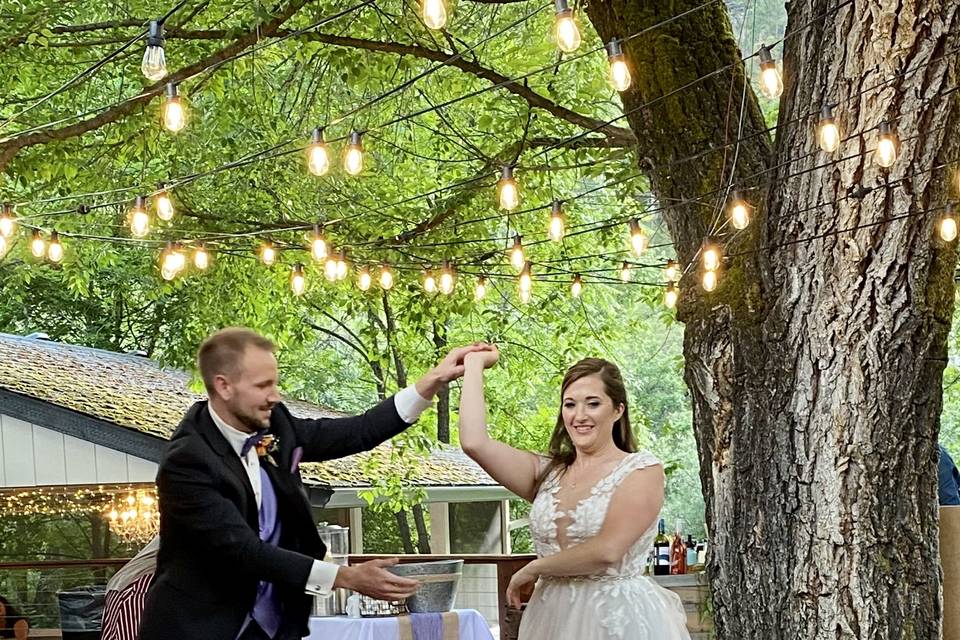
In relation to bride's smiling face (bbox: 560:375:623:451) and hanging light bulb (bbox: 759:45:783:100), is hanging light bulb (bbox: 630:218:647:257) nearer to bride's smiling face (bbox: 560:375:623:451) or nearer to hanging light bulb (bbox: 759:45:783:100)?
hanging light bulb (bbox: 759:45:783:100)

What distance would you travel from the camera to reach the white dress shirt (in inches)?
139

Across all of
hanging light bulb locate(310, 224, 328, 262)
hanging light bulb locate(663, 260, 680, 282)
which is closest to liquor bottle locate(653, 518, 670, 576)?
hanging light bulb locate(663, 260, 680, 282)

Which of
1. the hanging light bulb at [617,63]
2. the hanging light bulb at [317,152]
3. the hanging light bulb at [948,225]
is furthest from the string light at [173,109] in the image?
the hanging light bulb at [948,225]

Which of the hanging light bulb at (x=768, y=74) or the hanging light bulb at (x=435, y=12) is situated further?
the hanging light bulb at (x=768, y=74)

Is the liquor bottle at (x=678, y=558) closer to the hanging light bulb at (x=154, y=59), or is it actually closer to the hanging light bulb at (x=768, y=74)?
the hanging light bulb at (x=768, y=74)

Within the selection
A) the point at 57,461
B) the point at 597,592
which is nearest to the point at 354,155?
the point at 597,592

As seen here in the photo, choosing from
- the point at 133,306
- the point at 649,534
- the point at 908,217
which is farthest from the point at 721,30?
the point at 133,306

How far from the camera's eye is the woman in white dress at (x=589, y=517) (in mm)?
3855

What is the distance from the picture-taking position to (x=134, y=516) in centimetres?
1199

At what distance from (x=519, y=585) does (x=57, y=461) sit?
24.2ft

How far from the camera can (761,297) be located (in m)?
5.19

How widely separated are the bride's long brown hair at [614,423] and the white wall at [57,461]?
688 centimetres

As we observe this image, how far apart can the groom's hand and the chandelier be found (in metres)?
8.61

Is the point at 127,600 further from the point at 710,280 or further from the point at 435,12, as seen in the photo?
the point at 710,280
